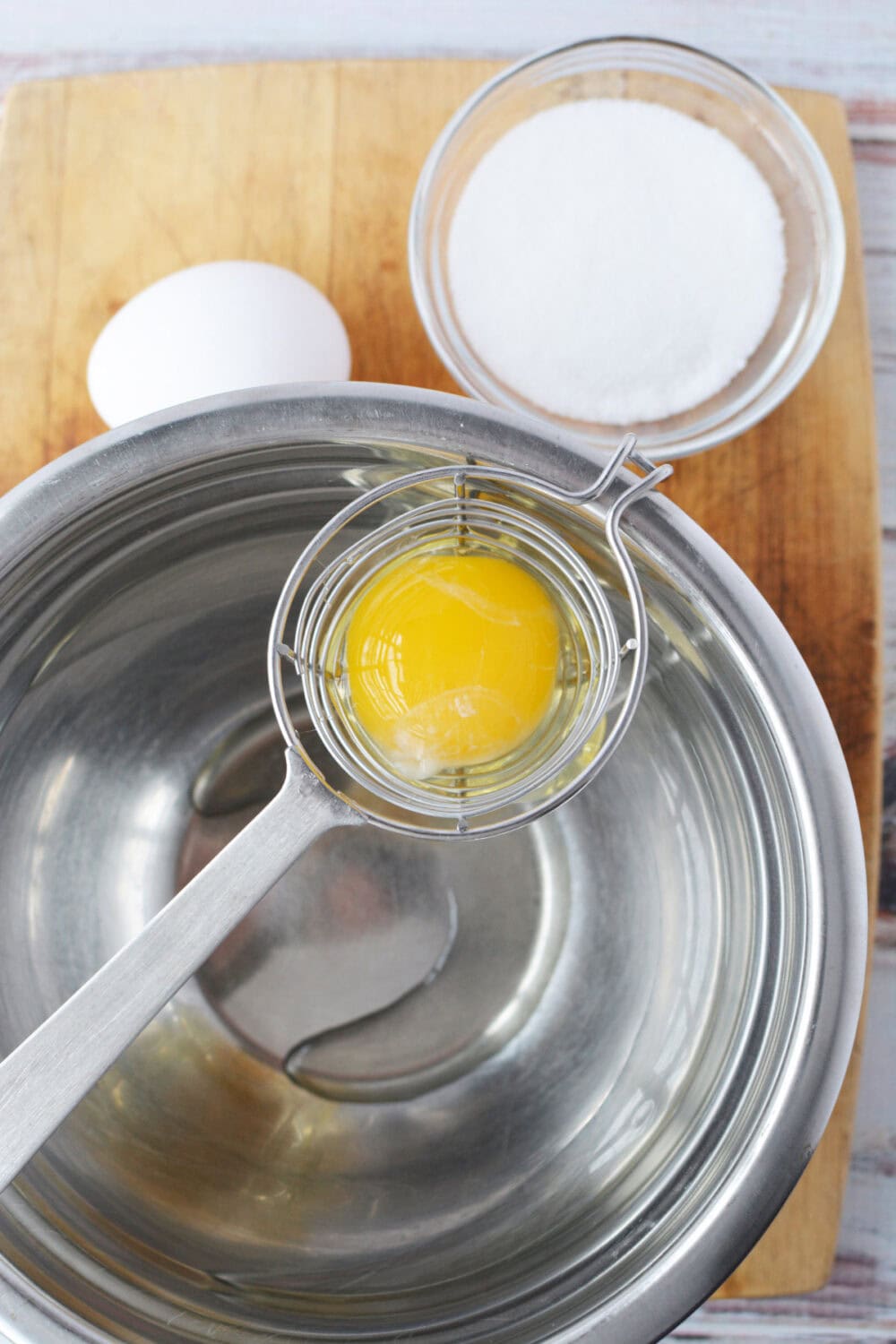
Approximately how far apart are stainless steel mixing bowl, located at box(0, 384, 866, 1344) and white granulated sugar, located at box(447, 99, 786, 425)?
0.18m

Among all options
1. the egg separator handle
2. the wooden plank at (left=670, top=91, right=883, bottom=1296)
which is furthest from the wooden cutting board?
the egg separator handle

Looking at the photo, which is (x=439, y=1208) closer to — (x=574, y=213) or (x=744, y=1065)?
(x=744, y=1065)

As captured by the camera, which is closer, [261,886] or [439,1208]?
[261,886]

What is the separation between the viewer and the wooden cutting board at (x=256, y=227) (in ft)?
2.17

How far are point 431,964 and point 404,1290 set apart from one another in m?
0.20

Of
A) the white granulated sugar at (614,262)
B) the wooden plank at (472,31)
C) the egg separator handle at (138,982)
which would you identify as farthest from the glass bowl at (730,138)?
the egg separator handle at (138,982)

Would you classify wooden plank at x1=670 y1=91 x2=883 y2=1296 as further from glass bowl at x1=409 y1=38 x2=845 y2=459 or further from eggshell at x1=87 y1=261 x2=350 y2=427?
eggshell at x1=87 y1=261 x2=350 y2=427

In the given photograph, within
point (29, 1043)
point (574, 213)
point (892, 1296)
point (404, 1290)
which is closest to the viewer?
point (29, 1043)

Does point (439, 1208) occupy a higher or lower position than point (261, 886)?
lower

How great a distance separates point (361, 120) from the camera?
2.21ft

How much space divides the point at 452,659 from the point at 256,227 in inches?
13.4

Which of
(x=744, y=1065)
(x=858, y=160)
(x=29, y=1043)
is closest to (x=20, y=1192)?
(x=29, y=1043)

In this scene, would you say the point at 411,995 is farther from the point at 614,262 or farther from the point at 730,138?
the point at 730,138

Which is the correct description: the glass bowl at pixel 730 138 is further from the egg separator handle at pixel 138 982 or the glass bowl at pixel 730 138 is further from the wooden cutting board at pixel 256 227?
the egg separator handle at pixel 138 982
